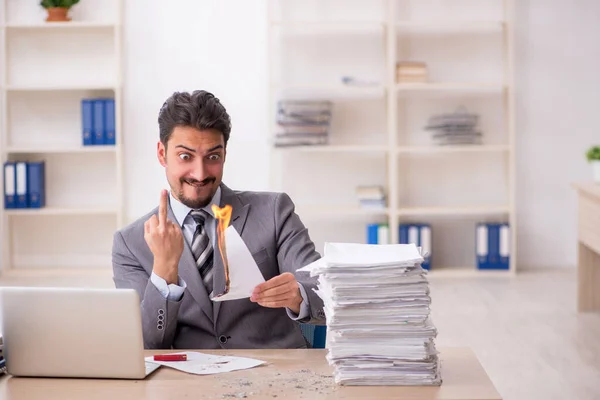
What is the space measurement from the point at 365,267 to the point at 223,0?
5176 mm

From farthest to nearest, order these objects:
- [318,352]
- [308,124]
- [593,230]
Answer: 1. [308,124]
2. [593,230]
3. [318,352]

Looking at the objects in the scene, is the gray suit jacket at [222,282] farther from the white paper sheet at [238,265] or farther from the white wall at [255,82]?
the white wall at [255,82]

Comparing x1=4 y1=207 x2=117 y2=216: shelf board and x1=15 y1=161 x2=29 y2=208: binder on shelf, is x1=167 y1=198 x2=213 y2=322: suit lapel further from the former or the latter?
x1=15 y1=161 x2=29 y2=208: binder on shelf

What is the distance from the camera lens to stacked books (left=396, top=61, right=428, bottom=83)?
6.59 m

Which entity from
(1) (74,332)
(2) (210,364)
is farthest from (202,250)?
(1) (74,332)

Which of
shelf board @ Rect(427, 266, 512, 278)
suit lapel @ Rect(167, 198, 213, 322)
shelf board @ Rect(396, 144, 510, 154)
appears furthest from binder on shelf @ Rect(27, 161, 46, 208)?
suit lapel @ Rect(167, 198, 213, 322)

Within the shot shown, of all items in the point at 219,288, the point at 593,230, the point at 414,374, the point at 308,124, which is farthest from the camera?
the point at 308,124

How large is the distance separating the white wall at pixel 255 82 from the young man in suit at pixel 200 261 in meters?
4.27

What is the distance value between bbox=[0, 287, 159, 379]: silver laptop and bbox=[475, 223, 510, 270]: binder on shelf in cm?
489

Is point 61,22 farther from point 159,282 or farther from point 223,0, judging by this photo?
point 159,282

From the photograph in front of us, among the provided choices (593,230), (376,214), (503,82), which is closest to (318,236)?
(376,214)

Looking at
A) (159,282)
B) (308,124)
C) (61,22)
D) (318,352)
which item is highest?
(61,22)

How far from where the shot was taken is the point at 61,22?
6.63 m

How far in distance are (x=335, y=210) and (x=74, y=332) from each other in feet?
15.4
